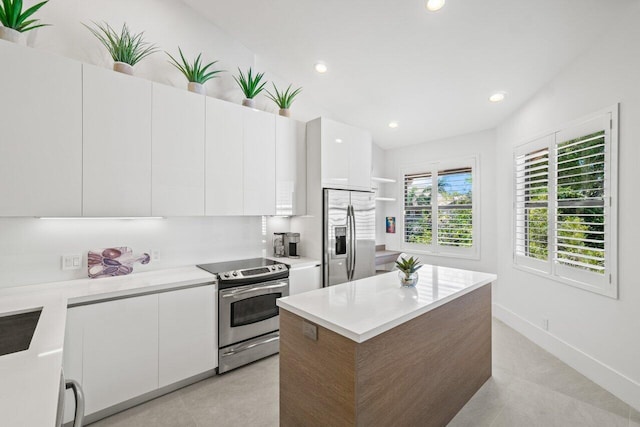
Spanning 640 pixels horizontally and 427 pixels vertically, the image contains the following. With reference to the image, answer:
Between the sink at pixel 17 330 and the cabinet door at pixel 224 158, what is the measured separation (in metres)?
1.40

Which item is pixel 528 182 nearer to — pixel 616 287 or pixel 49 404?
pixel 616 287

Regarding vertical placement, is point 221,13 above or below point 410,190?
above

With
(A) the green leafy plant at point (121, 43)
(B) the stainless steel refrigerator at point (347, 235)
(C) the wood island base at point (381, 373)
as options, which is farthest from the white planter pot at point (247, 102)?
(C) the wood island base at point (381, 373)

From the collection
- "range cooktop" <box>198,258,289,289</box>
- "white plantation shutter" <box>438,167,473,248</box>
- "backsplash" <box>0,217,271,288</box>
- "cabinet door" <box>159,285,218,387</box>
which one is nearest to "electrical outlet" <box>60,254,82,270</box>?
"backsplash" <box>0,217,271,288</box>

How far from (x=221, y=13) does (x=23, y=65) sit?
5.99 feet

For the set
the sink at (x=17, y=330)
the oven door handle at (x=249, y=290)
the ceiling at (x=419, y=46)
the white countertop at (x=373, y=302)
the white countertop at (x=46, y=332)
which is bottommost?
the oven door handle at (x=249, y=290)

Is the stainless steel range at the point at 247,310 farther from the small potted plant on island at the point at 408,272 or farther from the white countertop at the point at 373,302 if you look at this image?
the small potted plant on island at the point at 408,272

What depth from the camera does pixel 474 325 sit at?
7.64 ft

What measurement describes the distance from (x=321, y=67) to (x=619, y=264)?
11.0 feet

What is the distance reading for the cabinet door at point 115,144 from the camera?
219 cm

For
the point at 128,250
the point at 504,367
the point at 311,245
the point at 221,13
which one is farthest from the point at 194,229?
the point at 504,367

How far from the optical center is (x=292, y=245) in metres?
3.62

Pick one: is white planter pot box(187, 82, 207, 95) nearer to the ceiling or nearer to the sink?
the ceiling

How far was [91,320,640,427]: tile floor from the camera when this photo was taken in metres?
2.07
